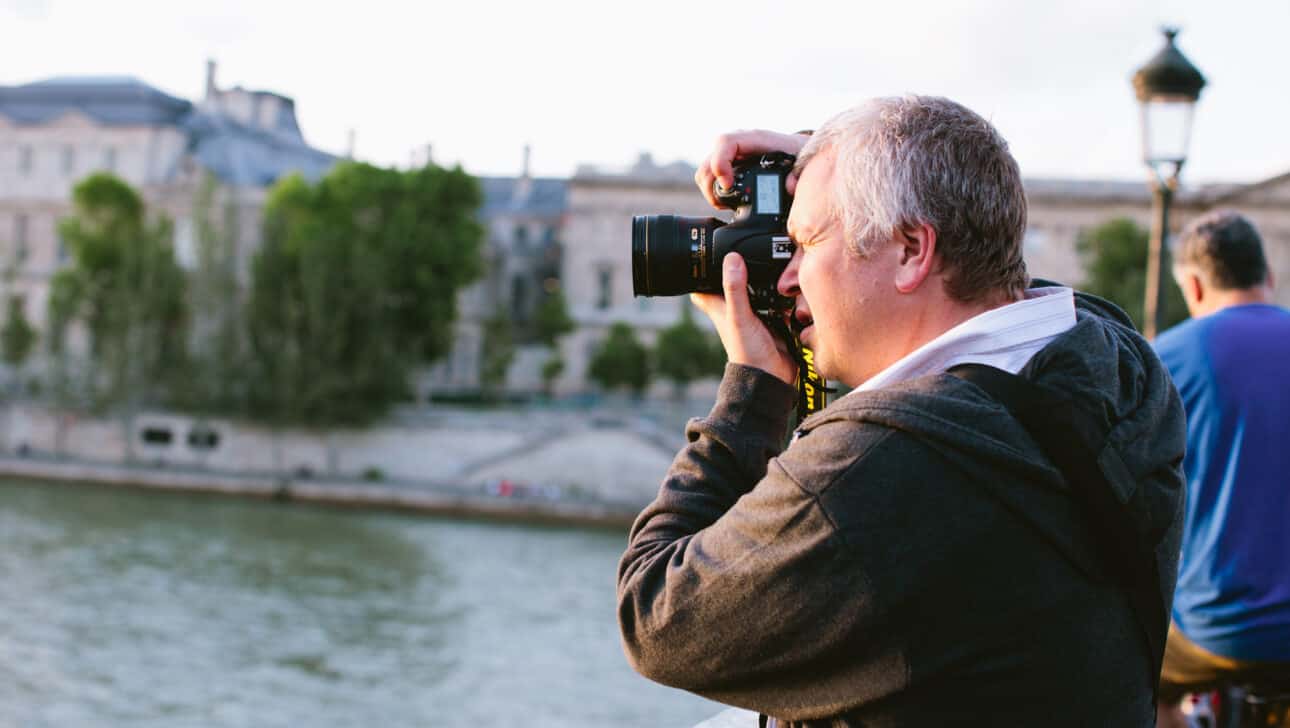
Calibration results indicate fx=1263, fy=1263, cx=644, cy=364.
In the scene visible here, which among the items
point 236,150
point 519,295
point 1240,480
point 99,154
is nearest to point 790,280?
point 1240,480

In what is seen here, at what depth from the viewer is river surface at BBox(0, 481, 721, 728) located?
10.6 metres

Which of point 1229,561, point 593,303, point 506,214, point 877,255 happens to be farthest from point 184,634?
point 506,214

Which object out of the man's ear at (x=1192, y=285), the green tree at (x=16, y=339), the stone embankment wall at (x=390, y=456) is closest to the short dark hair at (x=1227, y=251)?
the man's ear at (x=1192, y=285)

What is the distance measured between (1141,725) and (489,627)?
13.8 metres

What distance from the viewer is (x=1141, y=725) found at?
108cm

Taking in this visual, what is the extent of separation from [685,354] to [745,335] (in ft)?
101

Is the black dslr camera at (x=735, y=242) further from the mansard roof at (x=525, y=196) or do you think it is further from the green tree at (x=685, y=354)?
the mansard roof at (x=525, y=196)

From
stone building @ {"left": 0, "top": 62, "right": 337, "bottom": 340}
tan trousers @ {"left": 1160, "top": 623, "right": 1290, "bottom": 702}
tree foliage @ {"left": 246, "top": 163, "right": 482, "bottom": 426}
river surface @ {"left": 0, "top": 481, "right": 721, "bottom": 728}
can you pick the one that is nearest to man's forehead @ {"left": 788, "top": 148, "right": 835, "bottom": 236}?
tan trousers @ {"left": 1160, "top": 623, "right": 1290, "bottom": 702}

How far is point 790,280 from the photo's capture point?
1.25 m

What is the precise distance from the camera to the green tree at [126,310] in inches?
1053

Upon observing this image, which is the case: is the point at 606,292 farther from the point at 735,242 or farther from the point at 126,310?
the point at 735,242

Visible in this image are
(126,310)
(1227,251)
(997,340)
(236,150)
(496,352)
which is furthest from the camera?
(236,150)

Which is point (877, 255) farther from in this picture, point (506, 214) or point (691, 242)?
point (506, 214)

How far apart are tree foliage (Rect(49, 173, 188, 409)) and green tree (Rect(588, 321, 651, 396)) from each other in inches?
410
